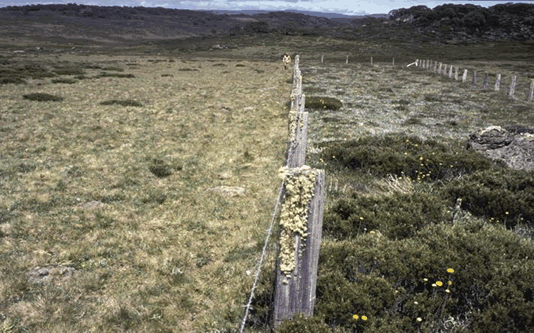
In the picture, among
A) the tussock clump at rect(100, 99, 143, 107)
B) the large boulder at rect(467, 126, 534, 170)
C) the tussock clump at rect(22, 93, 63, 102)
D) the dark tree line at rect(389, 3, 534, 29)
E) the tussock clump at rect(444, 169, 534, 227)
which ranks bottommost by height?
the tussock clump at rect(444, 169, 534, 227)

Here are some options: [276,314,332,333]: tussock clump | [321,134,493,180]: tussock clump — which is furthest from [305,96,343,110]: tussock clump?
[276,314,332,333]: tussock clump

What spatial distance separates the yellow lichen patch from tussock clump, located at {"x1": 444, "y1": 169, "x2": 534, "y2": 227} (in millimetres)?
6132

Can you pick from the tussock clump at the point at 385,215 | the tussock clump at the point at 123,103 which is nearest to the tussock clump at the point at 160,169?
the tussock clump at the point at 385,215

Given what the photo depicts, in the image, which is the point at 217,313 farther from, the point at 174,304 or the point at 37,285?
the point at 37,285

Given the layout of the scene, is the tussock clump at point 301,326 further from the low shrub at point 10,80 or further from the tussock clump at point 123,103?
the low shrub at point 10,80

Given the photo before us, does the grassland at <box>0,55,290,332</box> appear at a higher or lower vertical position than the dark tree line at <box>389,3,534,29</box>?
lower

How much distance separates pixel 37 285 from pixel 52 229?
2.28 meters

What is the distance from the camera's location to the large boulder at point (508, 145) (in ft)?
40.9

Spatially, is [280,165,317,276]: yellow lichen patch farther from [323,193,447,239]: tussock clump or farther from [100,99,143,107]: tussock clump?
[100,99,143,107]: tussock clump

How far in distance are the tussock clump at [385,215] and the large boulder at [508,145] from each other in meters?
5.49

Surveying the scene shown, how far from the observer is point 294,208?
14.1 ft

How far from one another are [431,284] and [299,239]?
285 cm

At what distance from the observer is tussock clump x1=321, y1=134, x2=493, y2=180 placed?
1156 cm

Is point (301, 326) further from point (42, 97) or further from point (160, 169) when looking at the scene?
point (42, 97)
